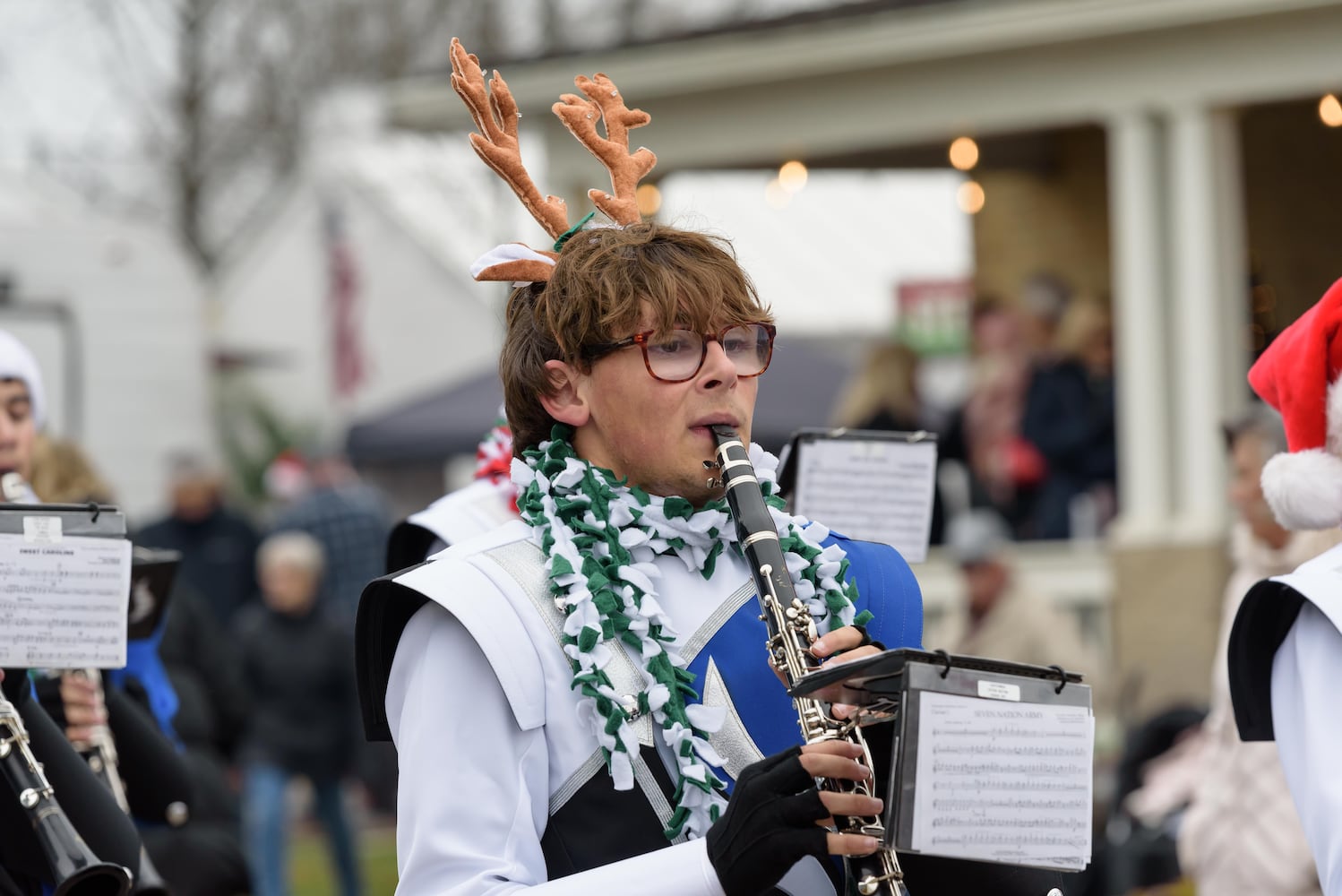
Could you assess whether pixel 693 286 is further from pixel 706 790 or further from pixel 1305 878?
pixel 1305 878

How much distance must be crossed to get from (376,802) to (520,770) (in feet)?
36.2

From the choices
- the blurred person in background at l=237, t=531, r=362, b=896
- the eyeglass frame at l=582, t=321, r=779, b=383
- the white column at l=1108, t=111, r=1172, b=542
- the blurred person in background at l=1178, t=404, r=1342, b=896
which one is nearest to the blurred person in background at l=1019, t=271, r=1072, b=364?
the white column at l=1108, t=111, r=1172, b=542

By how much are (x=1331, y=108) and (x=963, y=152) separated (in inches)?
94.2

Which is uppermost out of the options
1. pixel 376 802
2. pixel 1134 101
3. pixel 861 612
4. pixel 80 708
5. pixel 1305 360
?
pixel 1134 101

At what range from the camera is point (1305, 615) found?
3045mm

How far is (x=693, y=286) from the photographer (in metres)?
2.91

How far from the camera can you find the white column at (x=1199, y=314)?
32.7ft

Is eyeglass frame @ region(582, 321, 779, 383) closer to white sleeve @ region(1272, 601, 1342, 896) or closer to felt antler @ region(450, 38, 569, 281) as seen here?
felt antler @ region(450, 38, 569, 281)

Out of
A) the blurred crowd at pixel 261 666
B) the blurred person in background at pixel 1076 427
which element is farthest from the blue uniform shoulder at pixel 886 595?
the blurred person in background at pixel 1076 427

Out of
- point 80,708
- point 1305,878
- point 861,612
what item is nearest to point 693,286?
point 861,612

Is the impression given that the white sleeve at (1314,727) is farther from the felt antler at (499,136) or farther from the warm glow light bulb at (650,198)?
the warm glow light bulb at (650,198)

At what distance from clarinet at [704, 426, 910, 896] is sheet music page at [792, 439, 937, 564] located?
1648 millimetres

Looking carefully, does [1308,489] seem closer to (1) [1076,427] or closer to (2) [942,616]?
(1) [1076,427]

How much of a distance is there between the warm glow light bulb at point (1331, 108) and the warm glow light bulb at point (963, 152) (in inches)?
83.0
